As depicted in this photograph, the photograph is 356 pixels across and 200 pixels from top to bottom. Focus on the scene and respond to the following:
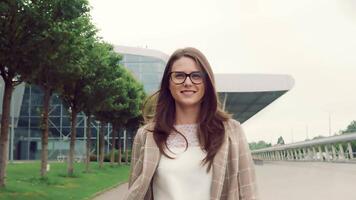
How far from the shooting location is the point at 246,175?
2.60m

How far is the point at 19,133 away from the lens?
167ft

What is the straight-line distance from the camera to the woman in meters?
2.59

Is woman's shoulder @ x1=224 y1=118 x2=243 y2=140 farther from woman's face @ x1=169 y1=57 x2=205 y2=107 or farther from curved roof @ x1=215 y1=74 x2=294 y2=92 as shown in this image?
curved roof @ x1=215 y1=74 x2=294 y2=92

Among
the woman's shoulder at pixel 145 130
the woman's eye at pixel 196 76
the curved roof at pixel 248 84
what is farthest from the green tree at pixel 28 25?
the curved roof at pixel 248 84

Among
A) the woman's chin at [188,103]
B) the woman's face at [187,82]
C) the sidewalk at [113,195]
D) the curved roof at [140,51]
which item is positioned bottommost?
the sidewalk at [113,195]

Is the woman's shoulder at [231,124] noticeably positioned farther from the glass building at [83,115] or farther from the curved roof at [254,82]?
the glass building at [83,115]

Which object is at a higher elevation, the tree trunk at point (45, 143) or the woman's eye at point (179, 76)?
the woman's eye at point (179, 76)

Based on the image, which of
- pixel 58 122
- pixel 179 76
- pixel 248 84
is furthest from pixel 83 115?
pixel 179 76

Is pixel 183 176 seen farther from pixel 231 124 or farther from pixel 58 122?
pixel 58 122

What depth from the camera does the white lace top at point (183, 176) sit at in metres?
2.58

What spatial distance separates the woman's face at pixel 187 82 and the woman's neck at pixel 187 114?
0.03m

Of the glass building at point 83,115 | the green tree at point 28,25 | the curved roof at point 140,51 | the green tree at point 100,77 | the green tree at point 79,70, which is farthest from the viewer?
the curved roof at point 140,51

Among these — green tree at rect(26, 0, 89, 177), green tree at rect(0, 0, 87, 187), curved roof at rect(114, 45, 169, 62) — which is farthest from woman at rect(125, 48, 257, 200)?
curved roof at rect(114, 45, 169, 62)

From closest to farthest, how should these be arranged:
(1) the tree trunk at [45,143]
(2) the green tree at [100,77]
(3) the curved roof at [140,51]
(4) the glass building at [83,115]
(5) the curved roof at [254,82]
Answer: (1) the tree trunk at [45,143], (2) the green tree at [100,77], (5) the curved roof at [254,82], (4) the glass building at [83,115], (3) the curved roof at [140,51]
